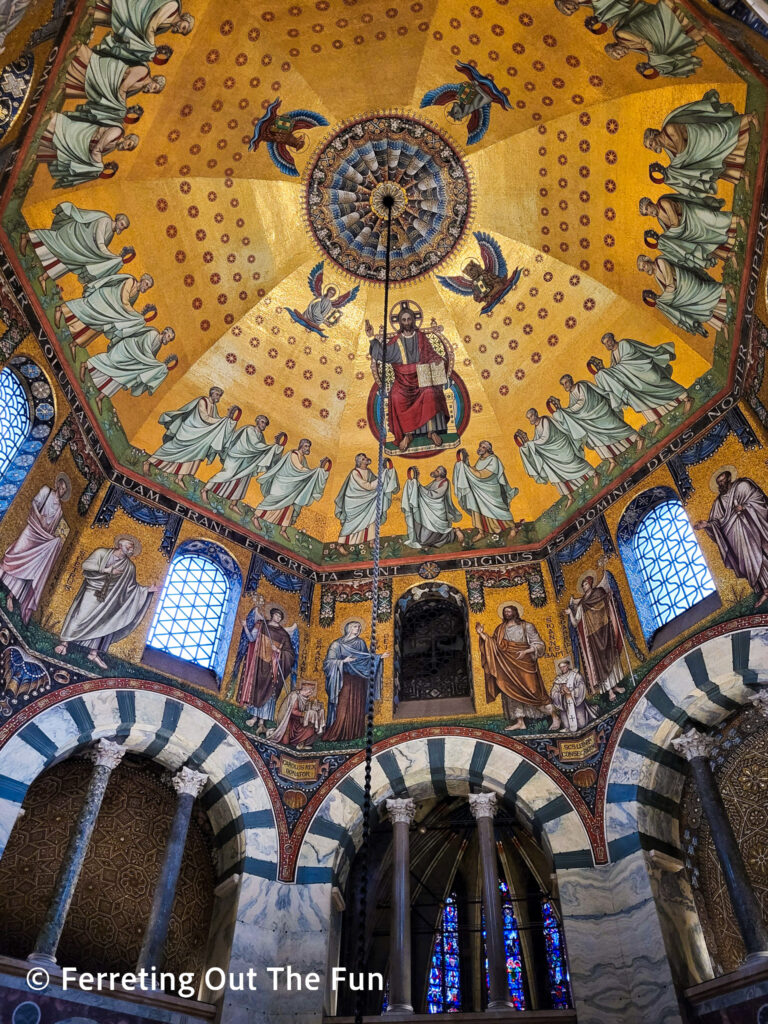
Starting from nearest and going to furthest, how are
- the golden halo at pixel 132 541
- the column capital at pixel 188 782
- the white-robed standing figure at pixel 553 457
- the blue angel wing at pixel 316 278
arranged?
the column capital at pixel 188 782 → the golden halo at pixel 132 541 → the white-robed standing figure at pixel 553 457 → the blue angel wing at pixel 316 278

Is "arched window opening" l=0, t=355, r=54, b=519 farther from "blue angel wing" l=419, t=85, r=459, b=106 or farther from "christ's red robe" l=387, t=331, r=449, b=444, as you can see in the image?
"blue angel wing" l=419, t=85, r=459, b=106

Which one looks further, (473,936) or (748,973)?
(473,936)

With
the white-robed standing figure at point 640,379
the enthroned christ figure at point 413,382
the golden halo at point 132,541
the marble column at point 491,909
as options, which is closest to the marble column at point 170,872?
the golden halo at point 132,541

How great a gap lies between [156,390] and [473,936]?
11453 mm

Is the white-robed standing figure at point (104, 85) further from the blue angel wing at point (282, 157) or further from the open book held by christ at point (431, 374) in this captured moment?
the open book held by christ at point (431, 374)

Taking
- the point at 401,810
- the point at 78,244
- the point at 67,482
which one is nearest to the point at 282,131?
the point at 78,244

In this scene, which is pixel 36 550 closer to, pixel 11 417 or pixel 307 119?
pixel 11 417

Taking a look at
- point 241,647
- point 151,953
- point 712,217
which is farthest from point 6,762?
point 712,217

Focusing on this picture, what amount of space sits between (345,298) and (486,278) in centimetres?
277

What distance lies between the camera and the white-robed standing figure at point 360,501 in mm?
16172

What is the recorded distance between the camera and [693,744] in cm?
1120

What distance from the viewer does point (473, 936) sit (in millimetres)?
15211

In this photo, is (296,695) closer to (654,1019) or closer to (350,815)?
(350,815)

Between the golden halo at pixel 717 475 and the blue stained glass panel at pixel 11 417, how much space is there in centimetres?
1028
